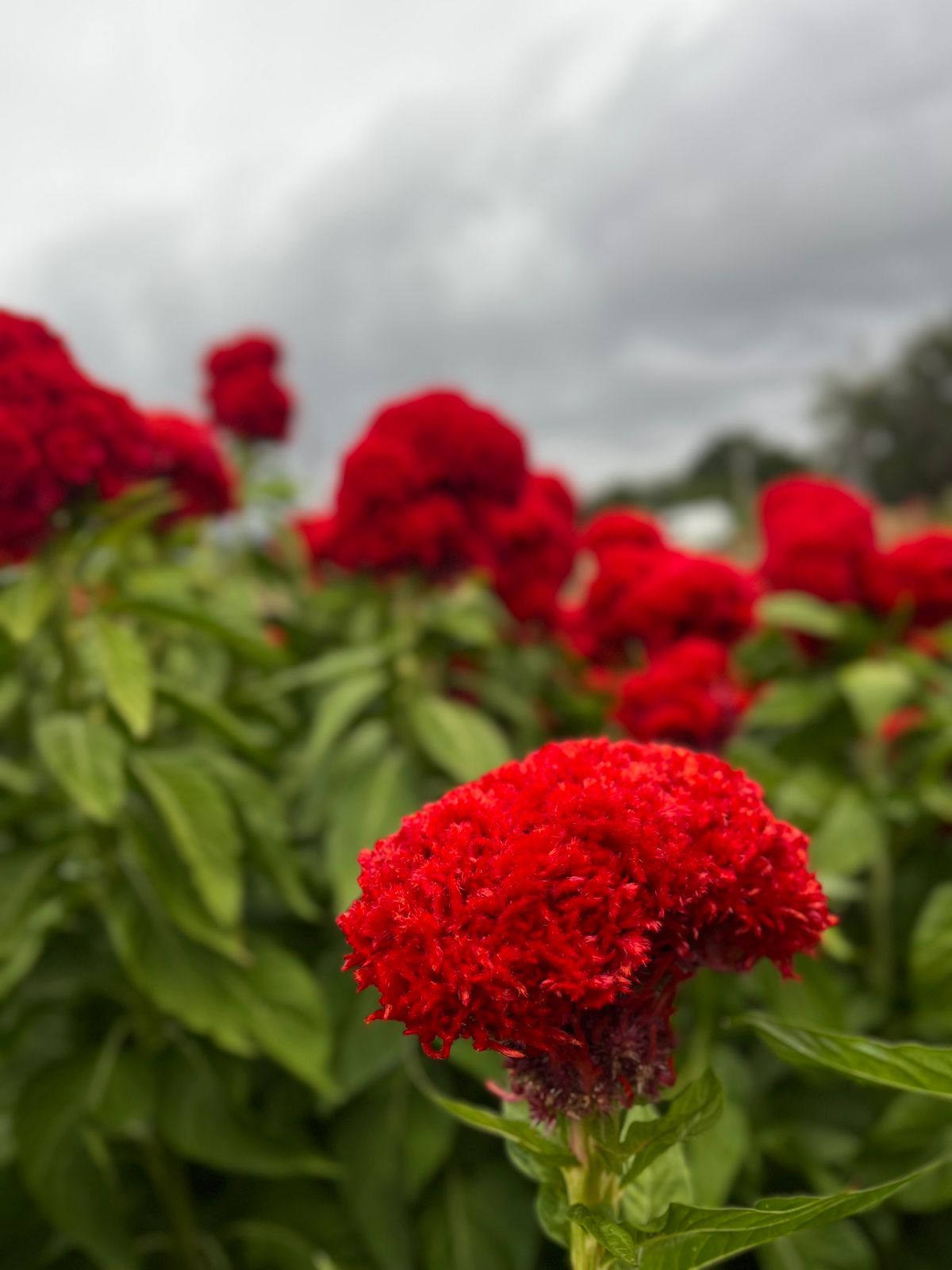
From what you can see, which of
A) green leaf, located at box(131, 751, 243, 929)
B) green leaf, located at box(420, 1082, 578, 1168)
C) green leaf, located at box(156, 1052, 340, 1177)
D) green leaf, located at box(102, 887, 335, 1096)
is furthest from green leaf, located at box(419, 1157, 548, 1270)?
green leaf, located at box(420, 1082, 578, 1168)

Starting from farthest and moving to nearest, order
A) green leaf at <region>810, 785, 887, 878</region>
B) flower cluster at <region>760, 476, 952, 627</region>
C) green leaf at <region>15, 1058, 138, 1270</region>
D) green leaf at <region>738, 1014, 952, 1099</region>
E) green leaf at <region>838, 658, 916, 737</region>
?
1. flower cluster at <region>760, 476, 952, 627</region>
2. green leaf at <region>838, 658, 916, 737</region>
3. green leaf at <region>810, 785, 887, 878</region>
4. green leaf at <region>15, 1058, 138, 1270</region>
5. green leaf at <region>738, 1014, 952, 1099</region>

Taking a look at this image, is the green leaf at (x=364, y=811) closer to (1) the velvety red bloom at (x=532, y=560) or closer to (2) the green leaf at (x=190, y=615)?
(2) the green leaf at (x=190, y=615)

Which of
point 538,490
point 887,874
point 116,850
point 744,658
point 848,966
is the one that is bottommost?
point 848,966

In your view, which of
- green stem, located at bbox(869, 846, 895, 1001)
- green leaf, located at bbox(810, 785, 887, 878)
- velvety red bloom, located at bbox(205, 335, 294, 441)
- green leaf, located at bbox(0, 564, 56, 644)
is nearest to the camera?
green leaf, located at bbox(0, 564, 56, 644)

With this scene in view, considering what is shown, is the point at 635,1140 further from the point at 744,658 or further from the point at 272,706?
the point at 744,658

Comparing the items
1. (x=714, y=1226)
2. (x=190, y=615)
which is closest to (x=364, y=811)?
(x=190, y=615)

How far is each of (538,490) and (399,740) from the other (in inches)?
40.2

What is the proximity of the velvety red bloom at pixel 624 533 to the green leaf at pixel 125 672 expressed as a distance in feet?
5.24

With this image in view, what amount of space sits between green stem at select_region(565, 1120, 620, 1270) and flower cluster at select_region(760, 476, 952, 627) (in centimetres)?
212

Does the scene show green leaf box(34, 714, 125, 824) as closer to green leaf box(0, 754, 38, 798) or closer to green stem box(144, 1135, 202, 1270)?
green leaf box(0, 754, 38, 798)

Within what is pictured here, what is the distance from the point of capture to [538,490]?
3225mm

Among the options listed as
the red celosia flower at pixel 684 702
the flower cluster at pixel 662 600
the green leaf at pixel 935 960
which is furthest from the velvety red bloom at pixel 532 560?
the green leaf at pixel 935 960

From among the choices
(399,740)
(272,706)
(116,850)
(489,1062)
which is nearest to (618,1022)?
(489,1062)

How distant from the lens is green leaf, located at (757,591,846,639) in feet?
8.98
